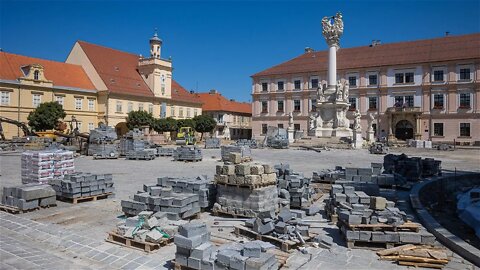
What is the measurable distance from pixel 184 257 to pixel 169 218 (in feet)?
8.65

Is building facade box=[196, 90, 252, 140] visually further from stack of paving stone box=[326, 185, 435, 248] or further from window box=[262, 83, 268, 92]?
stack of paving stone box=[326, 185, 435, 248]

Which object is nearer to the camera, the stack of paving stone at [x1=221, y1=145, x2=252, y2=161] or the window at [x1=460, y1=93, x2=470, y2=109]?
the stack of paving stone at [x1=221, y1=145, x2=252, y2=161]

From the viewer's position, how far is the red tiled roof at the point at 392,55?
44.4m

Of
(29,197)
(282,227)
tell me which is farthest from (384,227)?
(29,197)

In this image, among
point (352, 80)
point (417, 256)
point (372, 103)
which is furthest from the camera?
point (352, 80)

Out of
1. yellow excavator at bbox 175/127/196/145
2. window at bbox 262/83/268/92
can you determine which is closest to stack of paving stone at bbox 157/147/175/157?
yellow excavator at bbox 175/127/196/145

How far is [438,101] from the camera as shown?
146 feet

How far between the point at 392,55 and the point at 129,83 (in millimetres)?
37386

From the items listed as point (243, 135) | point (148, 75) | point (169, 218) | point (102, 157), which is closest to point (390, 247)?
point (169, 218)

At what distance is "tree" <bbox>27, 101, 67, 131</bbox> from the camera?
38.1m

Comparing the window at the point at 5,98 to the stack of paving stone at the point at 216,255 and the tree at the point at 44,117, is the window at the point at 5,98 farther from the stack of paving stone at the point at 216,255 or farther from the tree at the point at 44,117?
the stack of paving stone at the point at 216,255

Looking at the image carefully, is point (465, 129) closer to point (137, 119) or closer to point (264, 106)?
point (264, 106)

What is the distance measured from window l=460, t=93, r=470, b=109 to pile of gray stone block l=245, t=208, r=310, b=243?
145 ft

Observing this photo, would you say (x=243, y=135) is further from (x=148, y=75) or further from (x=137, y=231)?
(x=137, y=231)
